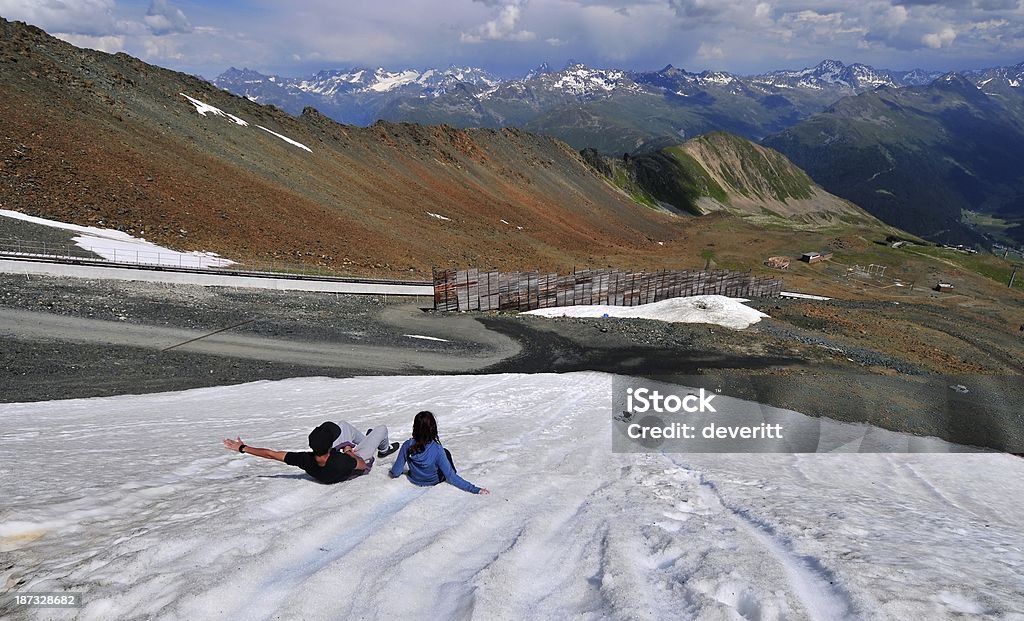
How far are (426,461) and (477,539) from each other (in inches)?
71.8

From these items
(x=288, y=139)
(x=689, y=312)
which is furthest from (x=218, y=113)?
(x=689, y=312)

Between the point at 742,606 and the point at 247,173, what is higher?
the point at 247,173

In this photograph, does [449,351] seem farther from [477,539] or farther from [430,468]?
[477,539]

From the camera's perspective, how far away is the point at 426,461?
24.8ft

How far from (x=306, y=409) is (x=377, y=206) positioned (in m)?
47.7

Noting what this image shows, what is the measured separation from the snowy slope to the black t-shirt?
0.60 ft

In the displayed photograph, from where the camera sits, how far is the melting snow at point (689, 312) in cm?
2703

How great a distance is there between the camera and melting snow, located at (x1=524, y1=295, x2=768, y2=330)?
2703 centimetres

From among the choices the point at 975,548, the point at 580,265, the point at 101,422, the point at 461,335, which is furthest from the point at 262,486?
the point at 580,265

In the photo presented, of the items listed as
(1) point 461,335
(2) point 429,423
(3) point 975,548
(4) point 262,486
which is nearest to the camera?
(3) point 975,548

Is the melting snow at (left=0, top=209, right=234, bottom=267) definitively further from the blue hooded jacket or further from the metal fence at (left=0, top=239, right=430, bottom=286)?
the blue hooded jacket

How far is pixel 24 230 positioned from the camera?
28016 millimetres

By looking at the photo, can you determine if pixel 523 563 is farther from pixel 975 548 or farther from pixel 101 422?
pixel 101 422

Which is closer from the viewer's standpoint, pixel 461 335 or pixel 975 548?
pixel 975 548
